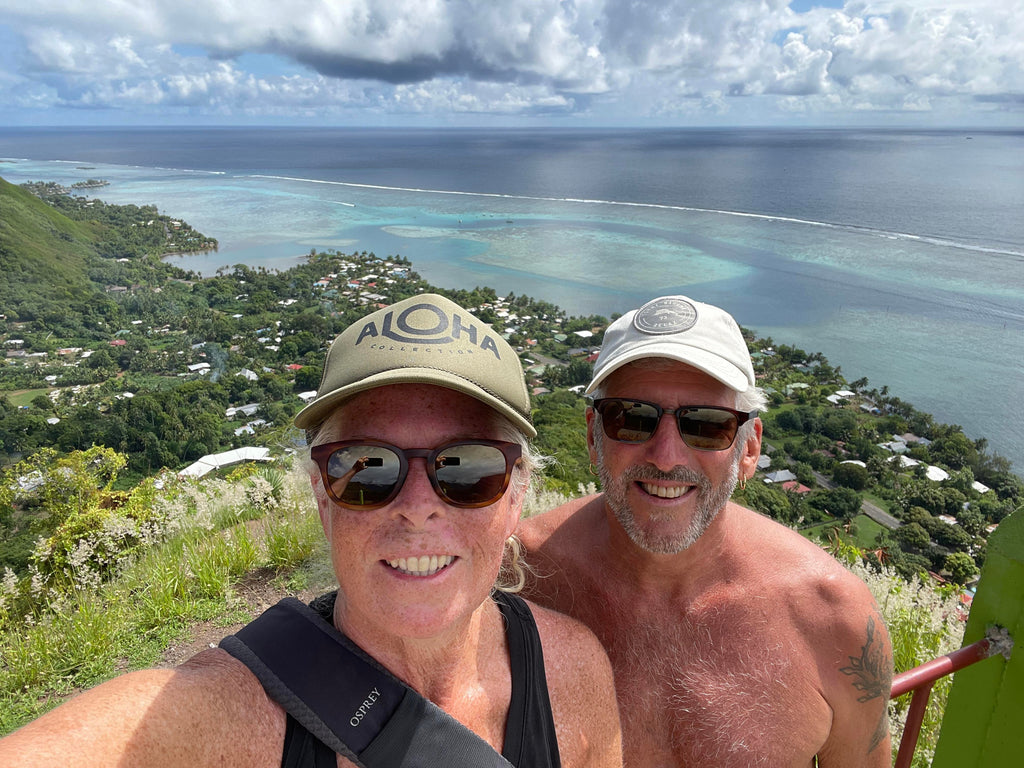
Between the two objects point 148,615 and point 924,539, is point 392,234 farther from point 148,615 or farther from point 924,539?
point 148,615

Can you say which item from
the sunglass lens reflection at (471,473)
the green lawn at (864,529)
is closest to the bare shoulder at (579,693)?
the sunglass lens reflection at (471,473)

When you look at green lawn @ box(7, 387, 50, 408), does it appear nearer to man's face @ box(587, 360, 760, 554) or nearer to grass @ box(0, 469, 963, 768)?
grass @ box(0, 469, 963, 768)

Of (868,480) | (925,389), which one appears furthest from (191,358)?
(925,389)

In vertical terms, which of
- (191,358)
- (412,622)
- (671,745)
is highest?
(412,622)

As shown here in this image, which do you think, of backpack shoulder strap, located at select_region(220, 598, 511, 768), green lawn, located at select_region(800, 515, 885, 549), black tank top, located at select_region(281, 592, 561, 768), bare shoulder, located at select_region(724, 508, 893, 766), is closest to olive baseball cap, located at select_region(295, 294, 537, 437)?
backpack shoulder strap, located at select_region(220, 598, 511, 768)

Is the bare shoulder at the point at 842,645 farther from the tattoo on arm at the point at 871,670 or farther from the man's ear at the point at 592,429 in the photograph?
the man's ear at the point at 592,429

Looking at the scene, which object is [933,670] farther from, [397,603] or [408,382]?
[408,382]

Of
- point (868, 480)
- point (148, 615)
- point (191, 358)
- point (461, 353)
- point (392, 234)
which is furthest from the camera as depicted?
point (392, 234)
